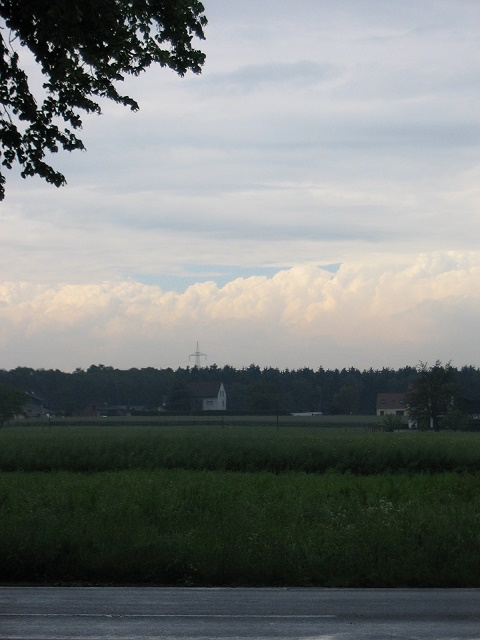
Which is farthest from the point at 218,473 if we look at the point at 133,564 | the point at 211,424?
the point at 211,424

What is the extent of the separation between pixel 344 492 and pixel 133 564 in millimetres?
14707

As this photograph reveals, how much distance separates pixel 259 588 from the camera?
13.1 metres

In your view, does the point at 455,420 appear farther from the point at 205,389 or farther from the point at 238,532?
the point at 205,389

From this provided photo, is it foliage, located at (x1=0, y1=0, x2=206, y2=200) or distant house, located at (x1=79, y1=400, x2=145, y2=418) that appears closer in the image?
foliage, located at (x1=0, y1=0, x2=206, y2=200)

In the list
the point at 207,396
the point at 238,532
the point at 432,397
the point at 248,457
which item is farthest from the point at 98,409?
the point at 238,532

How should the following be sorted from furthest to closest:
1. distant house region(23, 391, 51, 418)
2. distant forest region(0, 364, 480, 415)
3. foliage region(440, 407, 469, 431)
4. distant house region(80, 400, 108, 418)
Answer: distant forest region(0, 364, 480, 415) → distant house region(80, 400, 108, 418) → distant house region(23, 391, 51, 418) → foliage region(440, 407, 469, 431)

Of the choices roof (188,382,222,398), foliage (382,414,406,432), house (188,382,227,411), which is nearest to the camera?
foliage (382,414,406,432)

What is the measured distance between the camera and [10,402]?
3548 inches

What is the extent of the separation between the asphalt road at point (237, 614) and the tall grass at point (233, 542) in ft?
3.12

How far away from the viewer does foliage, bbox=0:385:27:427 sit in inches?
3529

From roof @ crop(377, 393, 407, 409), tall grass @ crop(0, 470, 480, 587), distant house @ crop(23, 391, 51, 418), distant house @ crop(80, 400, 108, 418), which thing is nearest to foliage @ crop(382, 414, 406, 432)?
tall grass @ crop(0, 470, 480, 587)

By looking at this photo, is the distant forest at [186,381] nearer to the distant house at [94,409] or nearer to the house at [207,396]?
the distant house at [94,409]

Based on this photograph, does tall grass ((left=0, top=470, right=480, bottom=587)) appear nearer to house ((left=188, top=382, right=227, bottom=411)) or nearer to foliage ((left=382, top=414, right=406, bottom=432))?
foliage ((left=382, top=414, right=406, bottom=432))

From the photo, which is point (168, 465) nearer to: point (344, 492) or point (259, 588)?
point (344, 492)
